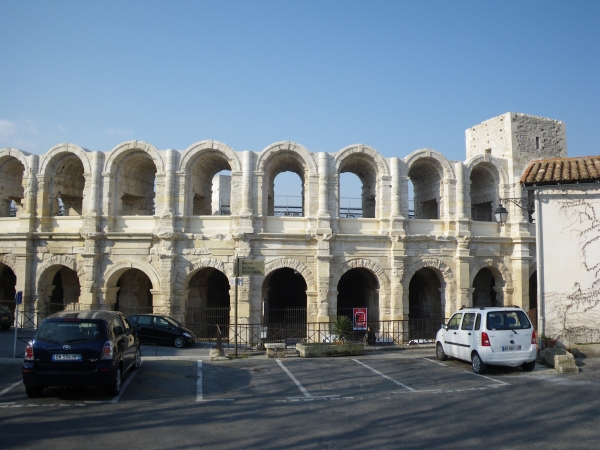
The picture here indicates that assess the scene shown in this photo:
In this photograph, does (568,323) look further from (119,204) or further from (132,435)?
(119,204)

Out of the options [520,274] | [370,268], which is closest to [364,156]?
[370,268]

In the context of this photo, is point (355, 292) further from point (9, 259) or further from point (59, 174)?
point (9, 259)

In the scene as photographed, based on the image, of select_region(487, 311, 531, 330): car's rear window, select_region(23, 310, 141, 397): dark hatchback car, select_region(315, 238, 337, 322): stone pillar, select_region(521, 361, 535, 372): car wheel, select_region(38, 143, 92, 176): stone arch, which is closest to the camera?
select_region(23, 310, 141, 397): dark hatchback car

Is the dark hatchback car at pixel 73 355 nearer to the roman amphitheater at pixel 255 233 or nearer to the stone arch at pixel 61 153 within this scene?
the roman amphitheater at pixel 255 233

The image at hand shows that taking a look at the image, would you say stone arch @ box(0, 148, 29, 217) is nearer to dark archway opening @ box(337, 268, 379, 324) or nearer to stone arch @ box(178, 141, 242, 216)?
stone arch @ box(178, 141, 242, 216)

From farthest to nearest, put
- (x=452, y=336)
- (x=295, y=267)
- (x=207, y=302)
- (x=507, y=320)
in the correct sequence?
(x=207, y=302) → (x=295, y=267) → (x=452, y=336) → (x=507, y=320)

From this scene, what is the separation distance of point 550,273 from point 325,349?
24.0 feet

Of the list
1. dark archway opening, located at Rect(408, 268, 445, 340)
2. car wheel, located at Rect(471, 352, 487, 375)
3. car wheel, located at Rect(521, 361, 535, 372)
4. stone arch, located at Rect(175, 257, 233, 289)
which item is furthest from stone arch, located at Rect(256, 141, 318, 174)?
car wheel, located at Rect(521, 361, 535, 372)

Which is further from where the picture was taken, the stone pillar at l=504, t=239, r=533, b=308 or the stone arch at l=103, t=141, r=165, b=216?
the stone pillar at l=504, t=239, r=533, b=308

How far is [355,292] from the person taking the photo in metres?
26.7

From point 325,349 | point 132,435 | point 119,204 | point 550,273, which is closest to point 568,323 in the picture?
point 550,273

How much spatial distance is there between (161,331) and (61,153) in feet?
31.5

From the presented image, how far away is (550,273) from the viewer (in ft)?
50.6

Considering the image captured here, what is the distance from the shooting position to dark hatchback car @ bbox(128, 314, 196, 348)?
18.9 meters
